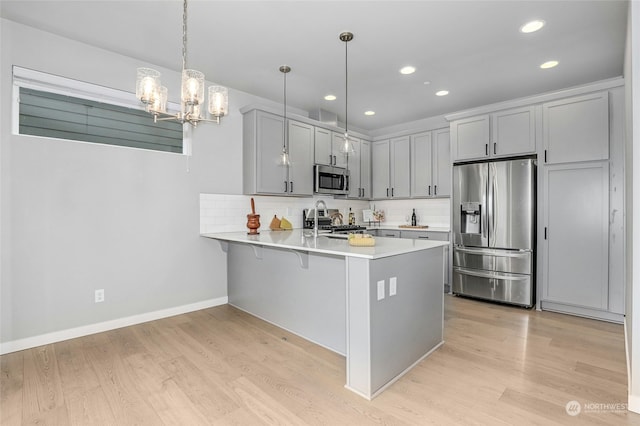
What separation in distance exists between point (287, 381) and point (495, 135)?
3.78m

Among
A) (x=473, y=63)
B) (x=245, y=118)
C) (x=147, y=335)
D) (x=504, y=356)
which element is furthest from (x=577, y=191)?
(x=147, y=335)

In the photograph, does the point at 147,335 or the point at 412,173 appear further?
the point at 412,173

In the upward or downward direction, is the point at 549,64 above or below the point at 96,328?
above

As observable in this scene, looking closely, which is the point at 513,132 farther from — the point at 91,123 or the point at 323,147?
the point at 91,123

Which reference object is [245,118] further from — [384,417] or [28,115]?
[384,417]

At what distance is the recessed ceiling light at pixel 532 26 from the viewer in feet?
8.33

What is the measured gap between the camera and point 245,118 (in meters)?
4.11

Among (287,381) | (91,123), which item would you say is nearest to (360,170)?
(91,123)

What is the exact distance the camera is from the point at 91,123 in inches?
122

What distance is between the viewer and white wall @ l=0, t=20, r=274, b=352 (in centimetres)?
263

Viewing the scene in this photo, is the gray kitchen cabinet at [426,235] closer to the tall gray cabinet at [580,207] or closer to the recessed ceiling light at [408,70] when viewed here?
the tall gray cabinet at [580,207]

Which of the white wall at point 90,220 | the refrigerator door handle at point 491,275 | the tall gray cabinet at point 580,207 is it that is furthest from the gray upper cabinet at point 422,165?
the white wall at point 90,220

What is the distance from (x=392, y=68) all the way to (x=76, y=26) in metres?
2.89

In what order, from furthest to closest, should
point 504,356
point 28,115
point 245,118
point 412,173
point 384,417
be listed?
point 412,173
point 245,118
point 28,115
point 504,356
point 384,417
